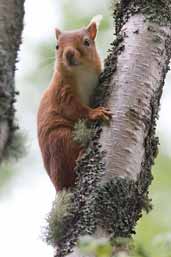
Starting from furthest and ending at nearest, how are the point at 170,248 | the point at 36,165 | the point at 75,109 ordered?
the point at 36,165 → the point at 75,109 → the point at 170,248

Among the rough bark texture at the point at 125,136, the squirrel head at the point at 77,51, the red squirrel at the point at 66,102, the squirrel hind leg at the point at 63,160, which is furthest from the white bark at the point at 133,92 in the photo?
the squirrel head at the point at 77,51

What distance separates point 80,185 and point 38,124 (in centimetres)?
164

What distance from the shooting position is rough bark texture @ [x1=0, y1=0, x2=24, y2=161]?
139cm

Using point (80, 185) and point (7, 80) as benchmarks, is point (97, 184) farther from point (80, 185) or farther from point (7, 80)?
point (7, 80)

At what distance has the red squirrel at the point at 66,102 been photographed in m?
3.54

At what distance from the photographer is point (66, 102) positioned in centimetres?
367

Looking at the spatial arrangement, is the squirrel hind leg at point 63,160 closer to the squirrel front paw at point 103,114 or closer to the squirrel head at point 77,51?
the squirrel head at point 77,51

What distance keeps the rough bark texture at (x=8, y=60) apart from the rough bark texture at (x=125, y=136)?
749 millimetres

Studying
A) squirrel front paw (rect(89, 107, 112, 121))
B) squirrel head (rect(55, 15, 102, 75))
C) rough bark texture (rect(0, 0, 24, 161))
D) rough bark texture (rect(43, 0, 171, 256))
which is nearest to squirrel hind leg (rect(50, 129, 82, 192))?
squirrel head (rect(55, 15, 102, 75))

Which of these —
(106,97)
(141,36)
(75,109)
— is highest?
(75,109)

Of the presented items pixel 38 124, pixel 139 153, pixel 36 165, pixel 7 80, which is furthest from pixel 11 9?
pixel 36 165

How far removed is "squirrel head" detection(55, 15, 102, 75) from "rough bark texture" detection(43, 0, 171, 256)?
84 cm

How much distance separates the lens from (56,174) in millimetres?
3598

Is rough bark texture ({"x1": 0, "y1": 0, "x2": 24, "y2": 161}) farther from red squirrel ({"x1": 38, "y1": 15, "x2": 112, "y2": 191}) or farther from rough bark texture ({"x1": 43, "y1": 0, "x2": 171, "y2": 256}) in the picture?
red squirrel ({"x1": 38, "y1": 15, "x2": 112, "y2": 191})
